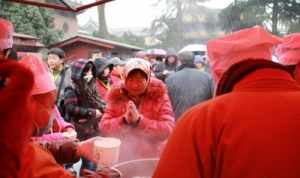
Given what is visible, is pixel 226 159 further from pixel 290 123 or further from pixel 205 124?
pixel 290 123

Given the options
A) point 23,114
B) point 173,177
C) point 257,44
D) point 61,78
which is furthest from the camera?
point 61,78

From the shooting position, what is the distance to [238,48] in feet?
5.32

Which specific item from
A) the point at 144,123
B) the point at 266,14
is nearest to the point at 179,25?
the point at 266,14

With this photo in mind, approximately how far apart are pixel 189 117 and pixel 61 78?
4389 mm

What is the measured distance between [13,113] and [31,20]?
15.7 meters

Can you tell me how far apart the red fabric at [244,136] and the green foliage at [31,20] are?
14169 millimetres

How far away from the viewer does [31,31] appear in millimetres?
15906

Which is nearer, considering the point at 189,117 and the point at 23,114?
the point at 23,114

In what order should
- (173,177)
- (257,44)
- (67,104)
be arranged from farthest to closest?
(67,104) < (257,44) < (173,177)

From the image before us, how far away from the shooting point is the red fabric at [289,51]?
258 cm

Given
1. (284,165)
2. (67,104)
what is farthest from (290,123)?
(67,104)

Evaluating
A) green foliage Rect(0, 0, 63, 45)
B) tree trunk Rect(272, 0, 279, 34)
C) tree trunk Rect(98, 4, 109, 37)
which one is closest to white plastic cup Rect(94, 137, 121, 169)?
tree trunk Rect(272, 0, 279, 34)

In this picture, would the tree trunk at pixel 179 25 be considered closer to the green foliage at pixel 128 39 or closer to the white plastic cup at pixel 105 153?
the green foliage at pixel 128 39

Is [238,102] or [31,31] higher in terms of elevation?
[31,31]
